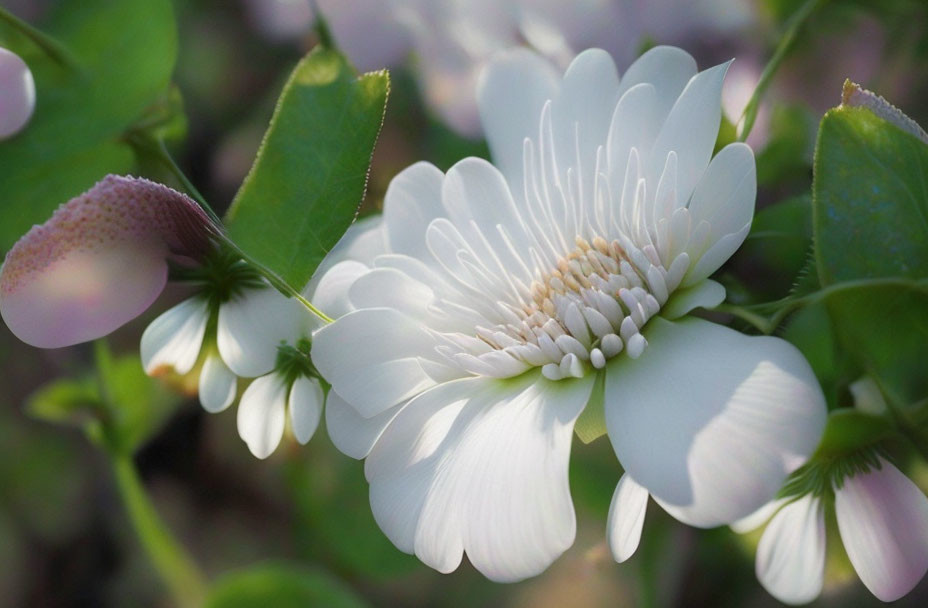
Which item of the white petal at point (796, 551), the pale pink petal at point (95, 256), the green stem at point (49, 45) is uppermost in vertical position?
the green stem at point (49, 45)

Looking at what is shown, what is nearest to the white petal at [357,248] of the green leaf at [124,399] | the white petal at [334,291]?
the white petal at [334,291]

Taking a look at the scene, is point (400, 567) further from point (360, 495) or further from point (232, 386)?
point (232, 386)

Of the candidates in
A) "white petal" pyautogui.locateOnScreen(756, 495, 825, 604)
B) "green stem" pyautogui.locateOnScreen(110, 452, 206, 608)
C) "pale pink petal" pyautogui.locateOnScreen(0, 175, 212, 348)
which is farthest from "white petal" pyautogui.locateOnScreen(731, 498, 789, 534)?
"green stem" pyautogui.locateOnScreen(110, 452, 206, 608)

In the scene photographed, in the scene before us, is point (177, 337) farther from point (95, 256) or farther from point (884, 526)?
point (884, 526)

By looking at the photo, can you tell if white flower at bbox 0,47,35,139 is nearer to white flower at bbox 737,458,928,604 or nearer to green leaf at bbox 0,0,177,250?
green leaf at bbox 0,0,177,250

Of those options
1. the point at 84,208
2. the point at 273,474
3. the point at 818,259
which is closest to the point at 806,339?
the point at 818,259

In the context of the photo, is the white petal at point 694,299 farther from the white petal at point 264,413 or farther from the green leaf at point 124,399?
the green leaf at point 124,399

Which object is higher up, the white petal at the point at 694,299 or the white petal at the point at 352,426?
the white petal at the point at 694,299
